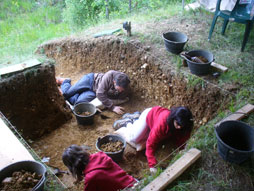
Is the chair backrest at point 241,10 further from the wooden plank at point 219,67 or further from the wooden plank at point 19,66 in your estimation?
the wooden plank at point 19,66

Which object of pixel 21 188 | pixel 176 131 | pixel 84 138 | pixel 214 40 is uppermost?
pixel 214 40

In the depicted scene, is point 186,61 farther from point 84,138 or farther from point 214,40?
point 84,138

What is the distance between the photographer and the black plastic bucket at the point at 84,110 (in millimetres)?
4102

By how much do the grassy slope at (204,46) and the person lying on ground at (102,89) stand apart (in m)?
1.05

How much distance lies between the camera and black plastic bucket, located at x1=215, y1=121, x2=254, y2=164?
2.09 meters

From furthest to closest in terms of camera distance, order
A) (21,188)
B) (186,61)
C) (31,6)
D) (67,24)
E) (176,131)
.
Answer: (31,6) → (67,24) → (186,61) → (176,131) → (21,188)

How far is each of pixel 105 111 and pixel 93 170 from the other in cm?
236

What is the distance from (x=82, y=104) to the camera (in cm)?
436

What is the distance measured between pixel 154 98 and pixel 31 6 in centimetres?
781

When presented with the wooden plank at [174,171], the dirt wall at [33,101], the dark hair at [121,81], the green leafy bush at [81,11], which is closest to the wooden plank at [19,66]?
the dirt wall at [33,101]

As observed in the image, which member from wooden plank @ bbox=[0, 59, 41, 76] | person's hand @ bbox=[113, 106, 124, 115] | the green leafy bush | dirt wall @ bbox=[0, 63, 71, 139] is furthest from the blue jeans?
the green leafy bush

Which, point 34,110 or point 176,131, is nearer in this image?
point 176,131

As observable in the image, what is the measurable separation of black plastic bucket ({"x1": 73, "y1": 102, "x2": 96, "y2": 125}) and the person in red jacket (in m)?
1.79

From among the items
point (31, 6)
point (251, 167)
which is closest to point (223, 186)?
point (251, 167)
